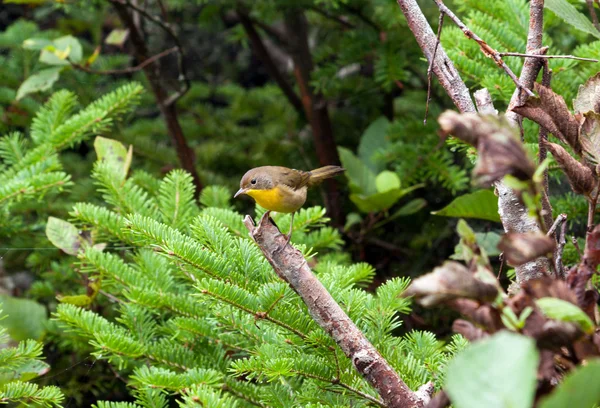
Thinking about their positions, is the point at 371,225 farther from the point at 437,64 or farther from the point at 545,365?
the point at 545,365

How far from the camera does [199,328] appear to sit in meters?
1.25

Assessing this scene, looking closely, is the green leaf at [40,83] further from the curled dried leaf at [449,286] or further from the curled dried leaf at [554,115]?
the curled dried leaf at [449,286]

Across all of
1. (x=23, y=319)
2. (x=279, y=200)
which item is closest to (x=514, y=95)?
(x=279, y=200)

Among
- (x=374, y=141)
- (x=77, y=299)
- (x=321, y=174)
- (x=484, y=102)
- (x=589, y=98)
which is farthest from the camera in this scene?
(x=374, y=141)

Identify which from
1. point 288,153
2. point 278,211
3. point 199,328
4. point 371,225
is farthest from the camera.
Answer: point 288,153

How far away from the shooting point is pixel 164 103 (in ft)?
8.01

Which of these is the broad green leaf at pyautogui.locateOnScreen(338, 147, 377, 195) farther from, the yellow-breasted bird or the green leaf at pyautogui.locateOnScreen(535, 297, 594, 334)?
the green leaf at pyautogui.locateOnScreen(535, 297, 594, 334)

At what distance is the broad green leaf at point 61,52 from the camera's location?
2066 millimetres

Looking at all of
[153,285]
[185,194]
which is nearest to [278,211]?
[185,194]

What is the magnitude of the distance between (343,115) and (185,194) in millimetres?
1438

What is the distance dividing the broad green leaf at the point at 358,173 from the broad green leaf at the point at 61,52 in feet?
3.12

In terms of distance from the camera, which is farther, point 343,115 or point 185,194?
point 343,115

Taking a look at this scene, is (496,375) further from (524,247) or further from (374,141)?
(374,141)

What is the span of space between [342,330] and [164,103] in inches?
68.8
